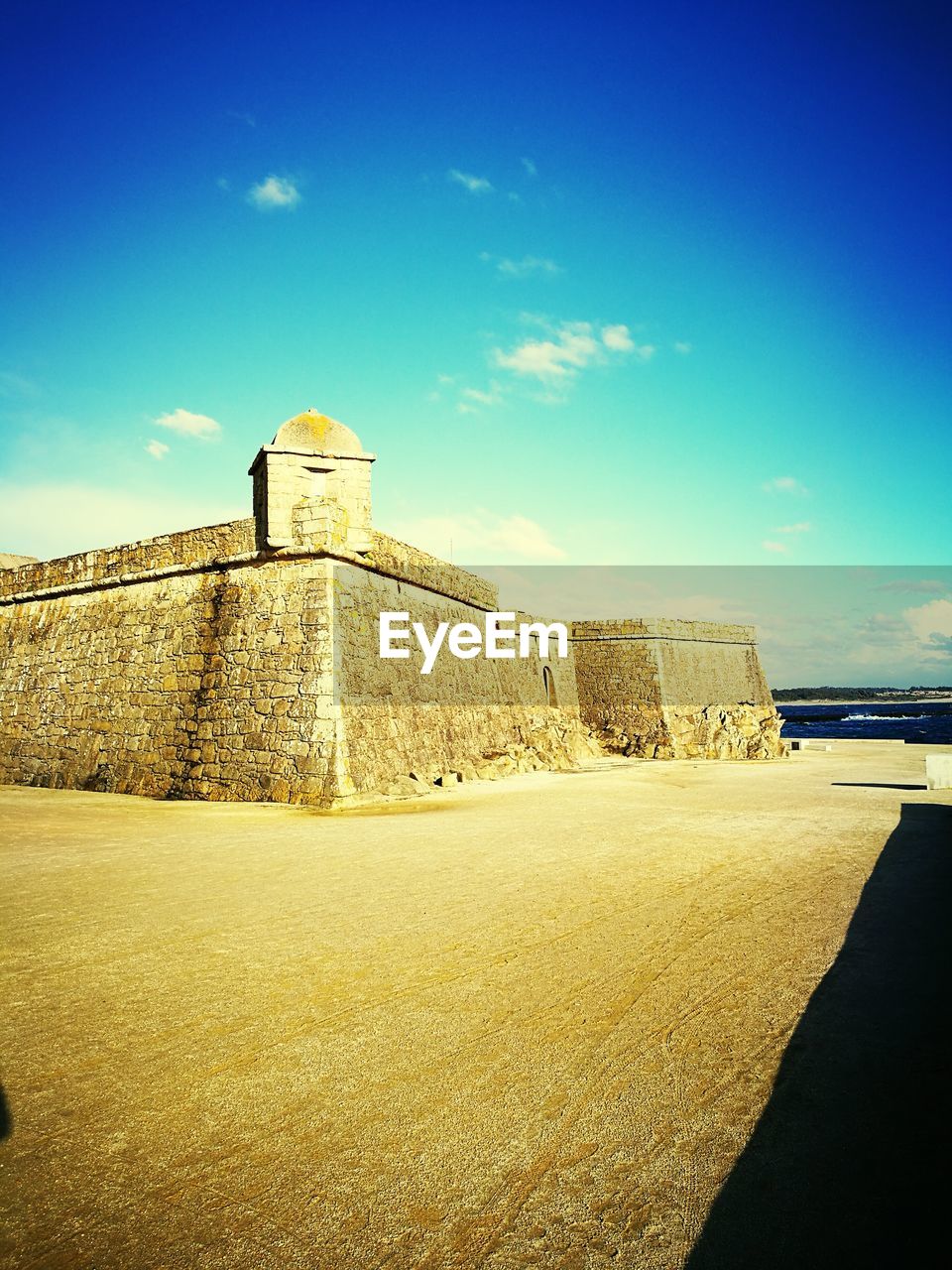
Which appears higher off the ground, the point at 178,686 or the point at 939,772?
the point at 178,686

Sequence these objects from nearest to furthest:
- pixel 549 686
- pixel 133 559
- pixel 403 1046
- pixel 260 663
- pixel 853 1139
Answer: pixel 853 1139 → pixel 403 1046 → pixel 260 663 → pixel 133 559 → pixel 549 686

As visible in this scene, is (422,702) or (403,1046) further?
(422,702)

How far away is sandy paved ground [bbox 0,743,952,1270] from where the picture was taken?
5.16 ft

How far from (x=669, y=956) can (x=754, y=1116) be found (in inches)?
51.0

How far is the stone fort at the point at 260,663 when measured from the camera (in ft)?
31.0

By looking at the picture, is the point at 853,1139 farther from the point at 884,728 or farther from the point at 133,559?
the point at 884,728

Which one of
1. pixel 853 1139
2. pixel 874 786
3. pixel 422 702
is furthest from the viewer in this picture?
pixel 422 702

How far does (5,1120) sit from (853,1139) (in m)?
2.30

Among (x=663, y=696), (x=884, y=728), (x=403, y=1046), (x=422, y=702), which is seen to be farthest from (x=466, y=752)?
(x=884, y=728)

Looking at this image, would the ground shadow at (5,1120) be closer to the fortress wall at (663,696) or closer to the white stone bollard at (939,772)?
the white stone bollard at (939,772)

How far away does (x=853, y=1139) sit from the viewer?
6.07 feet

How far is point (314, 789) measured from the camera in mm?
8805

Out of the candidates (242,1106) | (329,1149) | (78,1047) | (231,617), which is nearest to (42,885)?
(78,1047)

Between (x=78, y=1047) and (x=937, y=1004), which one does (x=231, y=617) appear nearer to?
(x=78, y=1047)
